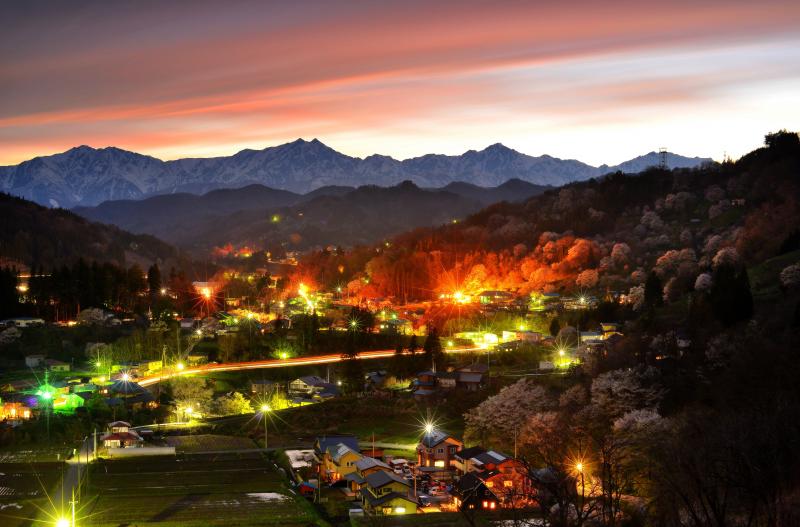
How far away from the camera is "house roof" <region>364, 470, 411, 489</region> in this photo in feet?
79.4

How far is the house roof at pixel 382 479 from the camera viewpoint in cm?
2420

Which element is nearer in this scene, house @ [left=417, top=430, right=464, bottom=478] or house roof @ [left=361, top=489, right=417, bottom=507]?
house roof @ [left=361, top=489, right=417, bottom=507]

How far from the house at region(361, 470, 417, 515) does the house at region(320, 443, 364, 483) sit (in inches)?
80.1

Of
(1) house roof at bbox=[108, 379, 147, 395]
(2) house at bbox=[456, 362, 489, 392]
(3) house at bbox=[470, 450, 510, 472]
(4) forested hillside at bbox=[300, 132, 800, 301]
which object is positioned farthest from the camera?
(4) forested hillside at bbox=[300, 132, 800, 301]

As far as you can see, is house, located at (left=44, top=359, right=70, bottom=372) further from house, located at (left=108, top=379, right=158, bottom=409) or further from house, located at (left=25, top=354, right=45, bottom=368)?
house, located at (left=108, top=379, right=158, bottom=409)

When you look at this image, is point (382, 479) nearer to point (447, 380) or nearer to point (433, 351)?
point (447, 380)

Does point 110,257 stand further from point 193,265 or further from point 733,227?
point 733,227

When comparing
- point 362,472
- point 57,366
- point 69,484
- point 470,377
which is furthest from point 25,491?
point 470,377

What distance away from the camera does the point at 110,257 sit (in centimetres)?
10425

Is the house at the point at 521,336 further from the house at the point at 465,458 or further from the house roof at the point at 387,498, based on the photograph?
the house roof at the point at 387,498

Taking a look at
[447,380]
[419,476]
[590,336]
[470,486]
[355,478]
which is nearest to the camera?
[470,486]

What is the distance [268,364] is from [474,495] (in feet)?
80.6

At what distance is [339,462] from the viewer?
27.3m

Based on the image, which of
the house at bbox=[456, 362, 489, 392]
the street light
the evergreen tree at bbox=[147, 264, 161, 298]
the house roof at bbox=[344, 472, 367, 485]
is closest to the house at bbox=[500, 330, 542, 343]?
the house at bbox=[456, 362, 489, 392]
